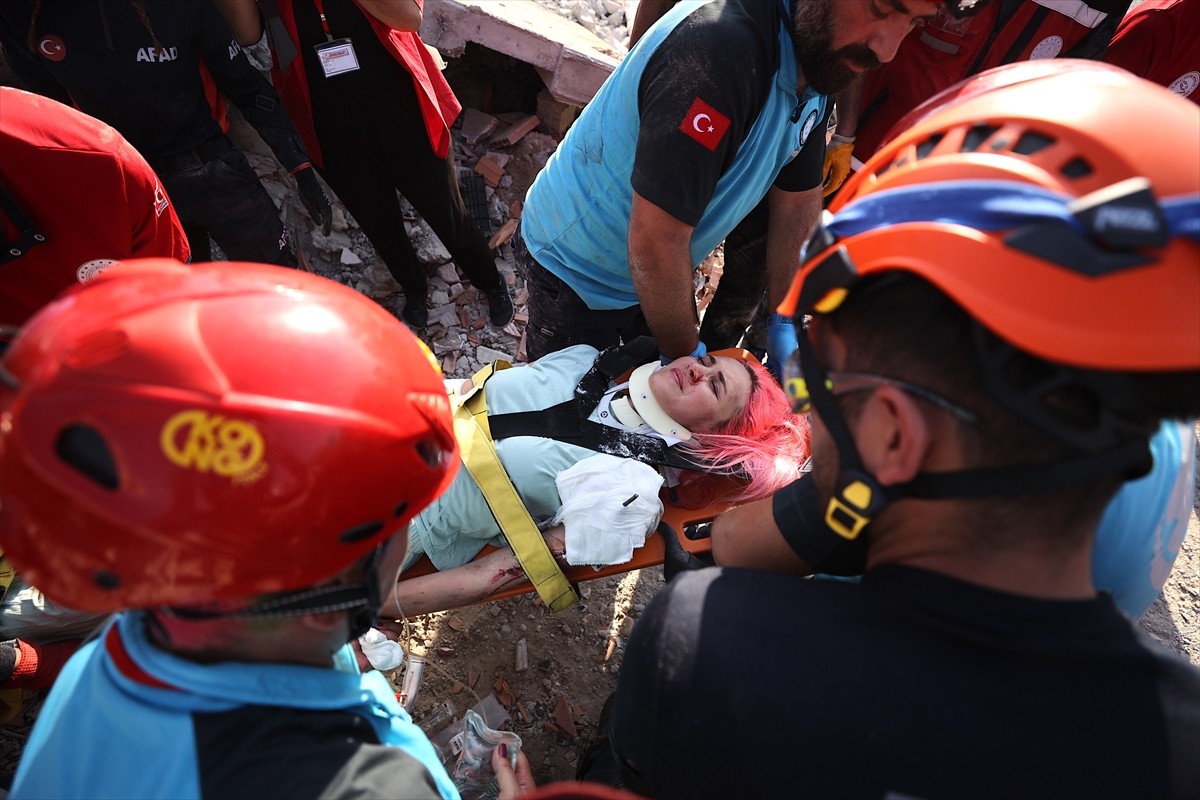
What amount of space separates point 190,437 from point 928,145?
1.52 meters

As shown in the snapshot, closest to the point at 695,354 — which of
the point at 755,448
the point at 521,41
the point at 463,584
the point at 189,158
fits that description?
the point at 755,448

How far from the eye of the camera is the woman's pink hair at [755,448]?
116 inches

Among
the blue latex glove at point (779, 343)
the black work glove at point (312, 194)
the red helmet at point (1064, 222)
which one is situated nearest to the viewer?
the red helmet at point (1064, 222)

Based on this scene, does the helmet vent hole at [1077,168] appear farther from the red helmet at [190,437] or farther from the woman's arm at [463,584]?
the woman's arm at [463,584]

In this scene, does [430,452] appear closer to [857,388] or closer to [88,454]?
[88,454]

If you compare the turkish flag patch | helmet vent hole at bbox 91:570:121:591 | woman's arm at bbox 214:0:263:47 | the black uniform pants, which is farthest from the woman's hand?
woman's arm at bbox 214:0:263:47

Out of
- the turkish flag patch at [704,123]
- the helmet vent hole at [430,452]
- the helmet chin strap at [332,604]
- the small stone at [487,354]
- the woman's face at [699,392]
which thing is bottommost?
the small stone at [487,354]

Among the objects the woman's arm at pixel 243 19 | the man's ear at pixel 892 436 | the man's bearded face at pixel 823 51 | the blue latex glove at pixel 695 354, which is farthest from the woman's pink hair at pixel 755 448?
the woman's arm at pixel 243 19

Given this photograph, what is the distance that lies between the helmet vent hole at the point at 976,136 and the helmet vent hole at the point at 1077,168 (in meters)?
0.17

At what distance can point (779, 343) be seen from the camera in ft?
11.6

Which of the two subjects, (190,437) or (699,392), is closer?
(190,437)

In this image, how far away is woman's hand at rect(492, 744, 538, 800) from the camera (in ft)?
7.18

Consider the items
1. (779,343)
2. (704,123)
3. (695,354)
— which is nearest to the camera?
(704,123)

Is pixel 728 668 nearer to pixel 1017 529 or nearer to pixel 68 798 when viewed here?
pixel 1017 529
